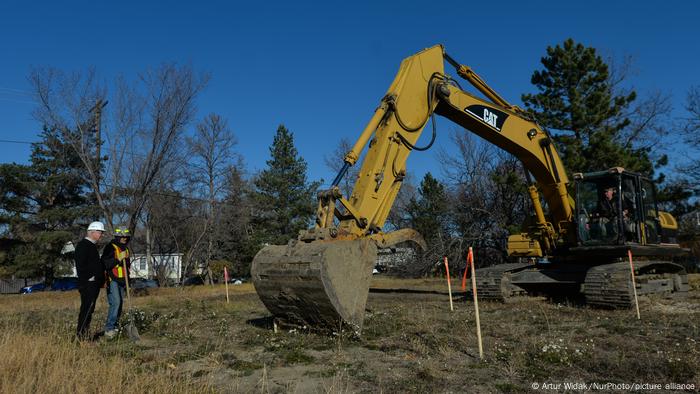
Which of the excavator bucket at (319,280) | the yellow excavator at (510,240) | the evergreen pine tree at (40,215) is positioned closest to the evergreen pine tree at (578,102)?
the yellow excavator at (510,240)

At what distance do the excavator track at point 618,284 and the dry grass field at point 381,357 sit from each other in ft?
1.80

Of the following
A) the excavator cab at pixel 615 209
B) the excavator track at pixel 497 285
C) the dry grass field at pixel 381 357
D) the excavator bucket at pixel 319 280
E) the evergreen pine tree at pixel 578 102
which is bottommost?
the dry grass field at pixel 381 357

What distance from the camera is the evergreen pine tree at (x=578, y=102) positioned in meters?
22.7

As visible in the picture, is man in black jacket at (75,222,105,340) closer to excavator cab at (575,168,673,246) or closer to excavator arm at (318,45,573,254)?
excavator arm at (318,45,573,254)

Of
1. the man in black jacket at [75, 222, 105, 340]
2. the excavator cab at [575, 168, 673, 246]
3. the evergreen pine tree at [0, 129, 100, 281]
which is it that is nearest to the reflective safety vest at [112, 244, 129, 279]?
the man in black jacket at [75, 222, 105, 340]

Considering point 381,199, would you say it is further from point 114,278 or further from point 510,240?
point 510,240

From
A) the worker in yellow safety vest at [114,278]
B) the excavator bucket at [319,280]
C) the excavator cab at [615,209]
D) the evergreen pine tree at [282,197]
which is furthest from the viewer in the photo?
the evergreen pine tree at [282,197]

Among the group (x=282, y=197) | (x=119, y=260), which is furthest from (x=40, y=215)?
(x=119, y=260)

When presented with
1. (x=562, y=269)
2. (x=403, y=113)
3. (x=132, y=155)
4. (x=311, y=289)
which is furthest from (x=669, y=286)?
(x=132, y=155)

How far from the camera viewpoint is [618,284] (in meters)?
9.46

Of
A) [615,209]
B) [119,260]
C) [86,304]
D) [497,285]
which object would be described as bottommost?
[497,285]

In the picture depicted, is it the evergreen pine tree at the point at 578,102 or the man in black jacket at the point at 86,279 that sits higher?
the evergreen pine tree at the point at 578,102

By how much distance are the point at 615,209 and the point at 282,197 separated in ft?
106

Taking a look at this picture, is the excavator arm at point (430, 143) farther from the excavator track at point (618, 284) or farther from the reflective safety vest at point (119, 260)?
the reflective safety vest at point (119, 260)
